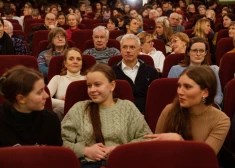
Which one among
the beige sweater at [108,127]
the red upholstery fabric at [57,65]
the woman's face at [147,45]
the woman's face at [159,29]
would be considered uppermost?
the woman's face at [159,29]

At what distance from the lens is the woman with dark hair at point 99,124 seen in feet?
8.55

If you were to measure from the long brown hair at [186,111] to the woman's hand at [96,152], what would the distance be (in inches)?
14.2

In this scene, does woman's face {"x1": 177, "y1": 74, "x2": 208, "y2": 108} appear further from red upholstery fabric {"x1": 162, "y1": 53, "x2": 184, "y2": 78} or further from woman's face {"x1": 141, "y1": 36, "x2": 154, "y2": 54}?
woman's face {"x1": 141, "y1": 36, "x2": 154, "y2": 54}

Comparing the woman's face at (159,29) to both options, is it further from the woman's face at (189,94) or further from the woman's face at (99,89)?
the woman's face at (189,94)

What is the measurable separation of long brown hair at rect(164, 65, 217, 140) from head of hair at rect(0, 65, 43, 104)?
743mm

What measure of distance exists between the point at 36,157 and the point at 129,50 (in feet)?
7.64

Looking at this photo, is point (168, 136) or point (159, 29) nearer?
point (168, 136)

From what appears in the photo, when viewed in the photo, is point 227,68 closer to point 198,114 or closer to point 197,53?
point 197,53

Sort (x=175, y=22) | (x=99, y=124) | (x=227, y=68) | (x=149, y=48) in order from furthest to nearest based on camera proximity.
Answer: (x=175, y=22), (x=149, y=48), (x=227, y=68), (x=99, y=124)

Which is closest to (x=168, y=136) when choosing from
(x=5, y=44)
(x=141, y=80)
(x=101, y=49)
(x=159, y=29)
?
(x=141, y=80)

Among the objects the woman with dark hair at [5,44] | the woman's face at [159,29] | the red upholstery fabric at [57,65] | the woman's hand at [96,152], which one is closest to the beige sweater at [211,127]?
the woman's hand at [96,152]

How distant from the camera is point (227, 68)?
415 cm

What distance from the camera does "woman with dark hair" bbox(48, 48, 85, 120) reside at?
3.73 m

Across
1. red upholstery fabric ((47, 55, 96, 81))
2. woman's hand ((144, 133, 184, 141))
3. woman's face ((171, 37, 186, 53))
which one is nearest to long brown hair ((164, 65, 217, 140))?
woman's hand ((144, 133, 184, 141))
